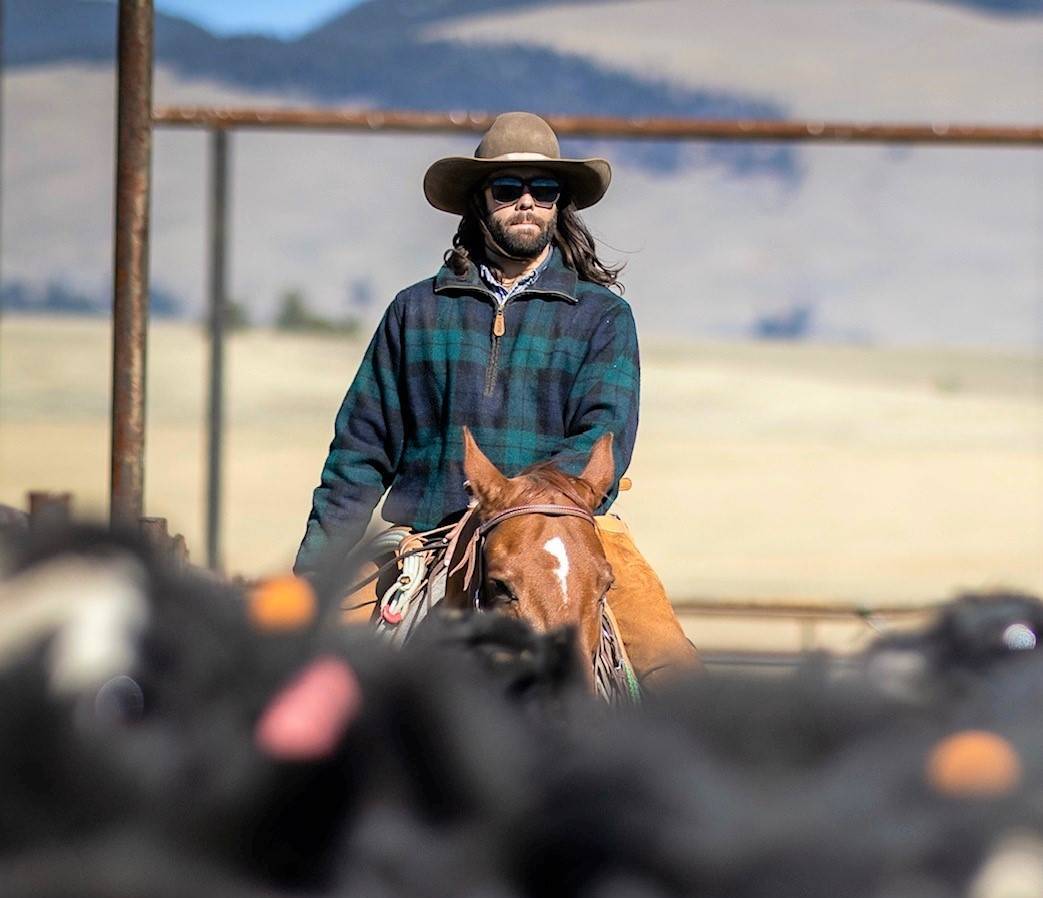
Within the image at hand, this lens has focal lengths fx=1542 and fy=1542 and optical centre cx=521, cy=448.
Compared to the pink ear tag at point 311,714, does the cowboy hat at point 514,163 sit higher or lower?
higher

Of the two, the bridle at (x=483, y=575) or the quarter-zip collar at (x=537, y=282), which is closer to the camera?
the bridle at (x=483, y=575)

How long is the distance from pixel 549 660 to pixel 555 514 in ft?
7.02

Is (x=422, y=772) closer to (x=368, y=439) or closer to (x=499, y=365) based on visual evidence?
(x=499, y=365)

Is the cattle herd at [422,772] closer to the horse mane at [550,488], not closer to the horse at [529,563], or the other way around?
the horse at [529,563]

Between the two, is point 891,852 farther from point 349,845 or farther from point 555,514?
point 555,514

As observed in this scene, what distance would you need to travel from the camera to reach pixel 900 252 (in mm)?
60375

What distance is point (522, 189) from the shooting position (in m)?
3.79

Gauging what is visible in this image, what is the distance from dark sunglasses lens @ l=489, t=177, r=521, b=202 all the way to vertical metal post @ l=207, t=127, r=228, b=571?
193 cm

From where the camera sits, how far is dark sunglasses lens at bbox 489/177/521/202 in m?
3.77

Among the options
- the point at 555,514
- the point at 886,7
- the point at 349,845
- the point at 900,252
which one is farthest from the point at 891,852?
the point at 886,7

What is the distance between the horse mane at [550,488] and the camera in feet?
9.82

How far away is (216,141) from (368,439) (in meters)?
2.13

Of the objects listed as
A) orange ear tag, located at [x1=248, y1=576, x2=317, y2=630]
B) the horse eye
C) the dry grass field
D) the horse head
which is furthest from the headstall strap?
the dry grass field

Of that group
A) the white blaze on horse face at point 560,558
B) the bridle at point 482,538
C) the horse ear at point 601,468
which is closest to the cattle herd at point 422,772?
the white blaze on horse face at point 560,558
